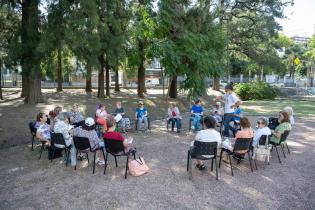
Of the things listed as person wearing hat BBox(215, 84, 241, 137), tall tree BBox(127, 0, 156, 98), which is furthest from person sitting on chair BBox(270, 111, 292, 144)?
tall tree BBox(127, 0, 156, 98)

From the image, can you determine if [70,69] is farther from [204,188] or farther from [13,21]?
[204,188]

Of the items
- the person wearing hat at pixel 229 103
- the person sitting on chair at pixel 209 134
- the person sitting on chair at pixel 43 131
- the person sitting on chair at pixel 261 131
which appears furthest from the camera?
the person wearing hat at pixel 229 103

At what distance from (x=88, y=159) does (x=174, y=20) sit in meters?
11.7

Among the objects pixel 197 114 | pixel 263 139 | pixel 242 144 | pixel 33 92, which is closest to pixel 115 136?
pixel 242 144

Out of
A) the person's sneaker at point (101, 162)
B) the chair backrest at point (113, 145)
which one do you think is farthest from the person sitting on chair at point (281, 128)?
the person's sneaker at point (101, 162)

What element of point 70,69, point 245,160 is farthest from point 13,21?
point 245,160

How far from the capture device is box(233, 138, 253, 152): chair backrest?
21.0 ft

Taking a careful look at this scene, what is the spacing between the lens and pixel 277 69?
93.4 feet

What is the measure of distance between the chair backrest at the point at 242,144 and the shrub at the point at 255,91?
22455mm

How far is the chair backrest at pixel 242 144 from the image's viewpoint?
640 centimetres

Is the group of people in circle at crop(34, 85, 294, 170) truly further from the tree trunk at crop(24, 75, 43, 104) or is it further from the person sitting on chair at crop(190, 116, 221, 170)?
the tree trunk at crop(24, 75, 43, 104)

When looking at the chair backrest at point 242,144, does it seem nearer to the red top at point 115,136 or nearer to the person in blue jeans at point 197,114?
the red top at point 115,136

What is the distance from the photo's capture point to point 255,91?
92.1 ft

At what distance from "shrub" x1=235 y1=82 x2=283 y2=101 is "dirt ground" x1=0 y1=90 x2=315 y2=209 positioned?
2009cm
